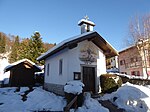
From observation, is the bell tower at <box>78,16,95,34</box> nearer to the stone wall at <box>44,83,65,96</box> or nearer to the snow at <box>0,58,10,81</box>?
the stone wall at <box>44,83,65,96</box>

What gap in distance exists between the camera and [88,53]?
13062 mm

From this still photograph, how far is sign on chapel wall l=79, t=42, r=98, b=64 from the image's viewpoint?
12664 millimetres

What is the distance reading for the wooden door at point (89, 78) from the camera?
12.5 m

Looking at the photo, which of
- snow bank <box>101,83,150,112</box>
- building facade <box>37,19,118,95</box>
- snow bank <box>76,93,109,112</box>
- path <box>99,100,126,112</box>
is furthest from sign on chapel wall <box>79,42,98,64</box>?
snow bank <box>76,93,109,112</box>

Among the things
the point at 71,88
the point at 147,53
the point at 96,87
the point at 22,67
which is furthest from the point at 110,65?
the point at 71,88

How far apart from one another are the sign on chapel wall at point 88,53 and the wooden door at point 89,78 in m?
0.75

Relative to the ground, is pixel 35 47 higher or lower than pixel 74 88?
higher

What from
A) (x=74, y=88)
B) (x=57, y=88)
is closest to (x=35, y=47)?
(x=57, y=88)

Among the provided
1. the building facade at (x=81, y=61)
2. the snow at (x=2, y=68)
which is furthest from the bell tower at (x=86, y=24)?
the snow at (x=2, y=68)

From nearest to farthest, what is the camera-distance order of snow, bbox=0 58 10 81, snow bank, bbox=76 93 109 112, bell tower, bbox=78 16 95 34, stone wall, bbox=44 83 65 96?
snow bank, bbox=76 93 109 112 < stone wall, bbox=44 83 65 96 < bell tower, bbox=78 16 95 34 < snow, bbox=0 58 10 81

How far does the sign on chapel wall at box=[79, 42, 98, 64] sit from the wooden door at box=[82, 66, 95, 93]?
0.75 metres

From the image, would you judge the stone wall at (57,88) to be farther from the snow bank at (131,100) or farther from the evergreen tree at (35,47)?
the evergreen tree at (35,47)

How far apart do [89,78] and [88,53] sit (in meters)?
2.35

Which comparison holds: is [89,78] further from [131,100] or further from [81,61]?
[131,100]
